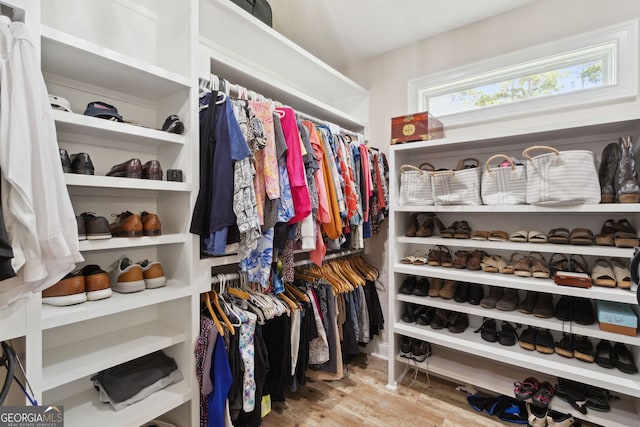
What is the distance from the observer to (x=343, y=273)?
2285mm

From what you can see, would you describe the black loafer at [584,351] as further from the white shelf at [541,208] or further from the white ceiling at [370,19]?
the white ceiling at [370,19]

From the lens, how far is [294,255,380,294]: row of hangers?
2078 mm

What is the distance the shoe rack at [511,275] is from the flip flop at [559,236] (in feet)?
0.24

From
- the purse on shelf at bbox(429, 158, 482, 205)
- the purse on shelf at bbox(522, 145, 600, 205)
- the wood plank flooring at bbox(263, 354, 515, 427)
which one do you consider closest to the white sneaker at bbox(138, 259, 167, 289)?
the wood plank flooring at bbox(263, 354, 515, 427)

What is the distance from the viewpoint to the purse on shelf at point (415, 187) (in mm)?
1989

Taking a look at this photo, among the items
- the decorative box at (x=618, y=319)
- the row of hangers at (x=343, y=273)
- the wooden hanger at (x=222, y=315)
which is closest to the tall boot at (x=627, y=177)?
the decorative box at (x=618, y=319)

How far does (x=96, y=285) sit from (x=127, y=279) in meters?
0.12

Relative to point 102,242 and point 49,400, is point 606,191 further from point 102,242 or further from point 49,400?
point 49,400

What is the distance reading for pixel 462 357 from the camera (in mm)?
2105

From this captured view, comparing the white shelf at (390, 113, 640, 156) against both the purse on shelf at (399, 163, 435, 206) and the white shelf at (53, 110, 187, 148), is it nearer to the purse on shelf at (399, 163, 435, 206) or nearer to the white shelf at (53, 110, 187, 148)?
the purse on shelf at (399, 163, 435, 206)

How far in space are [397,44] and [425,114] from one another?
83cm

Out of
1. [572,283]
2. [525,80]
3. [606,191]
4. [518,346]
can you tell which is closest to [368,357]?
[518,346]

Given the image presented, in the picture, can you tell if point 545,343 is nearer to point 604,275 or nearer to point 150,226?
point 604,275

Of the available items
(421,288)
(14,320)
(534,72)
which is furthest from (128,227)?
(534,72)
